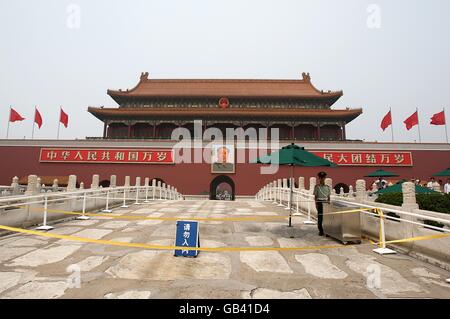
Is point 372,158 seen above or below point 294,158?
above


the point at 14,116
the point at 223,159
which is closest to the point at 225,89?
the point at 223,159

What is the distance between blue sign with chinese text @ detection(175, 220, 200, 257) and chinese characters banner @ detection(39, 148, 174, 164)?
20730mm

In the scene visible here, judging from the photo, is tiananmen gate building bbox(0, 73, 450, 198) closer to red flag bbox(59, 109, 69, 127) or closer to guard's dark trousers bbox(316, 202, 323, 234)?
red flag bbox(59, 109, 69, 127)

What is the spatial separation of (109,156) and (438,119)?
3219cm

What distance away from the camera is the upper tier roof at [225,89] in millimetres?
29875

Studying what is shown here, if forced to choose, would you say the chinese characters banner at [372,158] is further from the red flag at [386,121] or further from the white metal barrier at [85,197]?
the white metal barrier at [85,197]

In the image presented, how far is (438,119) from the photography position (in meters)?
25.0

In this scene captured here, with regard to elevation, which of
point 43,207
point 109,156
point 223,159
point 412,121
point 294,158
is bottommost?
point 43,207

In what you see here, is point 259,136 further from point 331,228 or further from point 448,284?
point 448,284

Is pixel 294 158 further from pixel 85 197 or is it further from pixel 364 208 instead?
→ pixel 85 197

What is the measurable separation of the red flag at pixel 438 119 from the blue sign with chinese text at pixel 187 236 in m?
29.7

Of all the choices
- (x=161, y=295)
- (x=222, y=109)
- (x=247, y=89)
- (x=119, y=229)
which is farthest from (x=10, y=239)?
(x=247, y=89)

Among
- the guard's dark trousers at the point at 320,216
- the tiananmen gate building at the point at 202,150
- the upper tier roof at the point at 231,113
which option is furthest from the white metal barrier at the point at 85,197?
the upper tier roof at the point at 231,113
